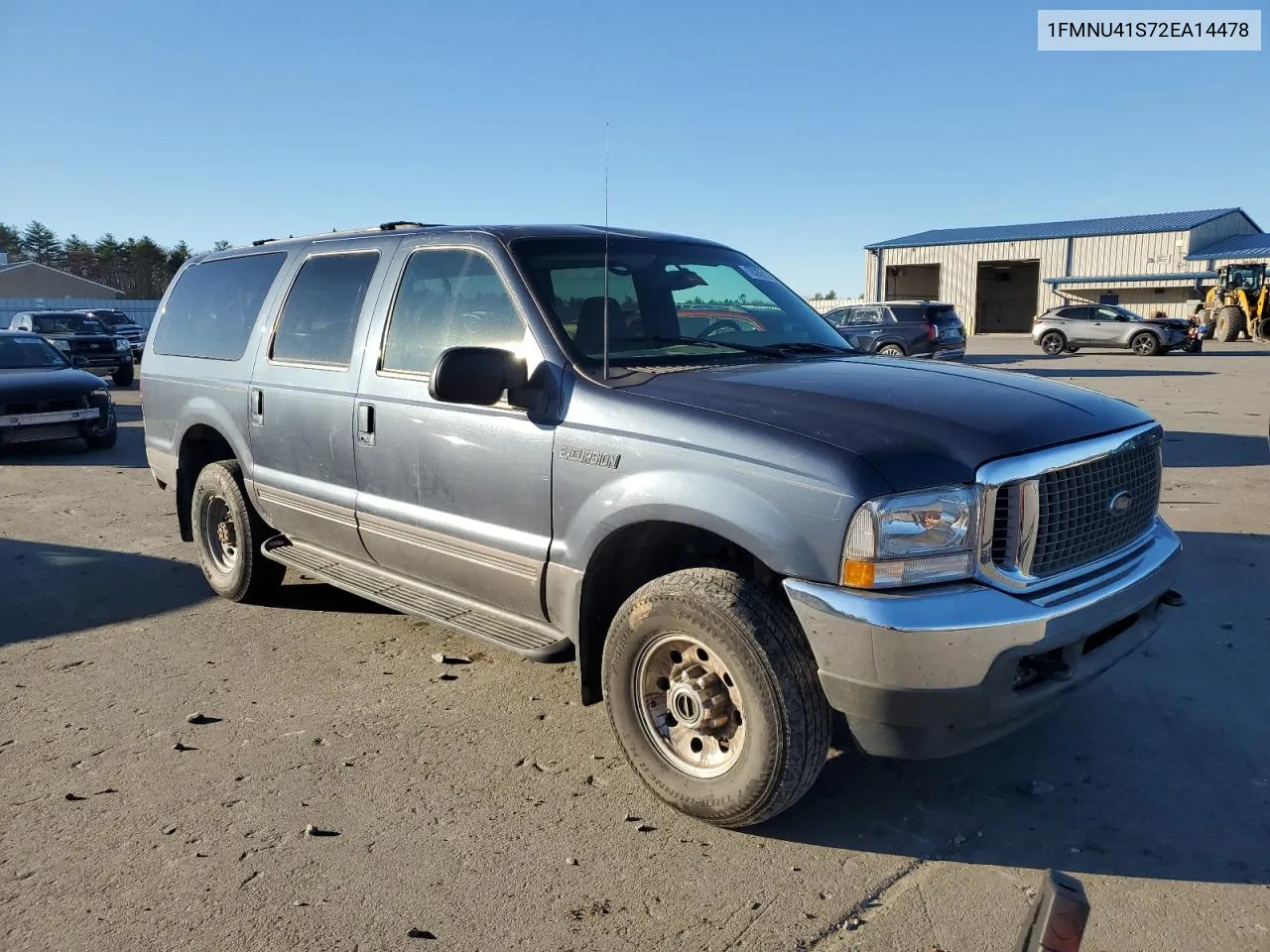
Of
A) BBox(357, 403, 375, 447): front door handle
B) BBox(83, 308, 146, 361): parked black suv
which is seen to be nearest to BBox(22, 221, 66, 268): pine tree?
BBox(83, 308, 146, 361): parked black suv

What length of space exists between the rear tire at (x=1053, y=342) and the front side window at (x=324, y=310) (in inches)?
1145

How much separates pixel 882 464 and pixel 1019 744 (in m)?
1.68

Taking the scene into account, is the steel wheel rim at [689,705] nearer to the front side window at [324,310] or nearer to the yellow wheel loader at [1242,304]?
the front side window at [324,310]

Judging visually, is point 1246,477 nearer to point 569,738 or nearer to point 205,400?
point 569,738

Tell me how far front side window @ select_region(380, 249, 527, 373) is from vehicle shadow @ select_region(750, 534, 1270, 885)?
2.11 metres

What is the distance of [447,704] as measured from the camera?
13.5 ft

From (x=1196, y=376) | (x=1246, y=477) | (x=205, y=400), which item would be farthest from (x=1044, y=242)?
(x=205, y=400)

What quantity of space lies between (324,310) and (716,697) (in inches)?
111

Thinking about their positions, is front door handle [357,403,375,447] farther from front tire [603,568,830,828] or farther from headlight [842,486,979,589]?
headlight [842,486,979,589]

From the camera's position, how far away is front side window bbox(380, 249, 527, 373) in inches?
149

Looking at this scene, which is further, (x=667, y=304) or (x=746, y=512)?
(x=667, y=304)

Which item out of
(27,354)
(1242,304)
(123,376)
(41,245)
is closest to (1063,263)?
Answer: (1242,304)

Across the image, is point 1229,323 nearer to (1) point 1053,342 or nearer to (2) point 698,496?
(1) point 1053,342

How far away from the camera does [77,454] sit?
12.1 m
